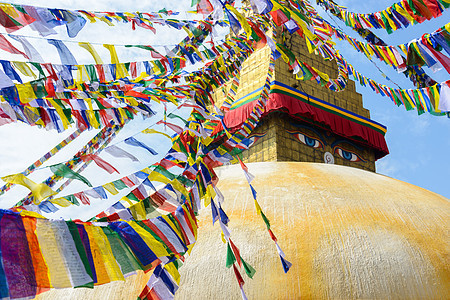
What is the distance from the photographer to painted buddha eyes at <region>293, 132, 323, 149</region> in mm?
8344

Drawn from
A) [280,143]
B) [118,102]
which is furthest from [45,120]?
[280,143]

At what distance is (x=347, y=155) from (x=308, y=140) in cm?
121

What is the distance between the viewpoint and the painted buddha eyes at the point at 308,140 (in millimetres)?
8344

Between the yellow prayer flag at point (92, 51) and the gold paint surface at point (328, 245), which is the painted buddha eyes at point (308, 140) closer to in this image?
the gold paint surface at point (328, 245)

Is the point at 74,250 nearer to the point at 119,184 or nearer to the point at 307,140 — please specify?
the point at 119,184

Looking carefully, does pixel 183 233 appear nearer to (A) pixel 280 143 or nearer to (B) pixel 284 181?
(B) pixel 284 181

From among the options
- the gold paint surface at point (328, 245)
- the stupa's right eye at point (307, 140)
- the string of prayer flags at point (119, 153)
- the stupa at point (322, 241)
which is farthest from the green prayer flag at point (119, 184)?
the stupa's right eye at point (307, 140)

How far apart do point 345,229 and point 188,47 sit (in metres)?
2.23

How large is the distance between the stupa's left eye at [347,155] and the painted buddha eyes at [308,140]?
1.72 feet

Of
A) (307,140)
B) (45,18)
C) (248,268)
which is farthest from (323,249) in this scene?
(307,140)

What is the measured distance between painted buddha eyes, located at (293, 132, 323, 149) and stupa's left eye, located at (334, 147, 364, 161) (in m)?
0.52

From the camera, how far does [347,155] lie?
9.13 m

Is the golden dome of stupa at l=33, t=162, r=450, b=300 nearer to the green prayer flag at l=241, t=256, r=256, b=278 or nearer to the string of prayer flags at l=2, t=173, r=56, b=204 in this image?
the green prayer flag at l=241, t=256, r=256, b=278

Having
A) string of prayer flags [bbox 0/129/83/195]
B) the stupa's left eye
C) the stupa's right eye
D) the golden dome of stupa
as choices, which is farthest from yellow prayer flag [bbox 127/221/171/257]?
the stupa's left eye
